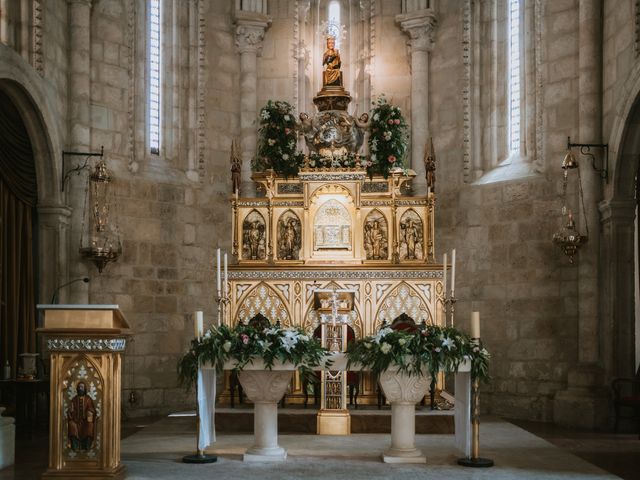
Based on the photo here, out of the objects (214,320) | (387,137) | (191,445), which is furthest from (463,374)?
(214,320)

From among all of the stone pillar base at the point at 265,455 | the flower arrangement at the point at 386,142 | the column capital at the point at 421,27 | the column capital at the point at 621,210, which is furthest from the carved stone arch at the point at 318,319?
the column capital at the point at 421,27

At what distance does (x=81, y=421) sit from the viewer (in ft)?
26.0

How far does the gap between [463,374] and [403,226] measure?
4348mm

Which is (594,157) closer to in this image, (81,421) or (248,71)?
(248,71)

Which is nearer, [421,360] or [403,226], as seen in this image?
[421,360]

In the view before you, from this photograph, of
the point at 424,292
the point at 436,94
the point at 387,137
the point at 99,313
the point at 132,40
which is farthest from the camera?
the point at 436,94

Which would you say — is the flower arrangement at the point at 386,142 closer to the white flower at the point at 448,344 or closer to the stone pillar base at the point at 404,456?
the white flower at the point at 448,344

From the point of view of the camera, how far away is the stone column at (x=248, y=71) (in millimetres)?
16531

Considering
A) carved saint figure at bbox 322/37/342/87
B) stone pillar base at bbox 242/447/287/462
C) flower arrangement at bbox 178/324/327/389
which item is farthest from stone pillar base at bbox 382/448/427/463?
carved saint figure at bbox 322/37/342/87

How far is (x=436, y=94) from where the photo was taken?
53.8 feet

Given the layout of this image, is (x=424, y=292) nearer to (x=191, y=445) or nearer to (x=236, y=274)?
(x=236, y=274)

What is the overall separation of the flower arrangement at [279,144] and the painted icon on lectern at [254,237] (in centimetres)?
92

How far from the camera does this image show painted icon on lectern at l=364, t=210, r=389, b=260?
13531mm

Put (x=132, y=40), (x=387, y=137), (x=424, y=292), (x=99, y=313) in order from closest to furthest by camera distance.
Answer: (x=99, y=313) → (x=424, y=292) → (x=387, y=137) → (x=132, y=40)
